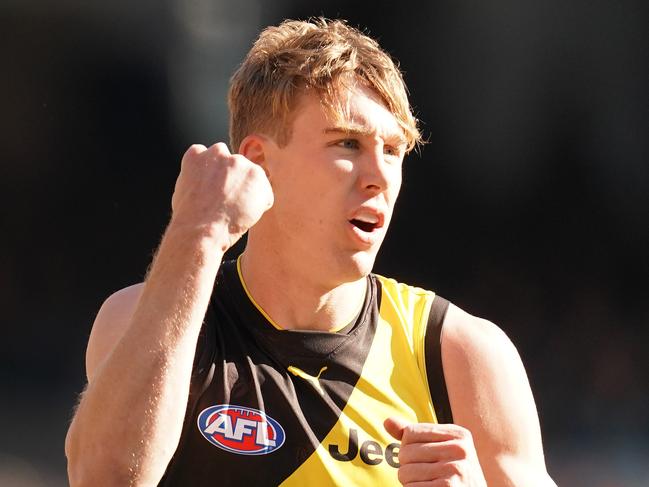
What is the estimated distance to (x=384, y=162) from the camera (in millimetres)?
2307

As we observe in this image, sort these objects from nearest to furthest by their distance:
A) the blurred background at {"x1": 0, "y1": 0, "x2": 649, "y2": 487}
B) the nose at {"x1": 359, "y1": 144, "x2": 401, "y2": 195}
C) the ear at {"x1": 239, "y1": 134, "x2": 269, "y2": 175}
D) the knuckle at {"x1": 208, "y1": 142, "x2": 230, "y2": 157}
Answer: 1. the knuckle at {"x1": 208, "y1": 142, "x2": 230, "y2": 157}
2. the nose at {"x1": 359, "y1": 144, "x2": 401, "y2": 195}
3. the ear at {"x1": 239, "y1": 134, "x2": 269, "y2": 175}
4. the blurred background at {"x1": 0, "y1": 0, "x2": 649, "y2": 487}

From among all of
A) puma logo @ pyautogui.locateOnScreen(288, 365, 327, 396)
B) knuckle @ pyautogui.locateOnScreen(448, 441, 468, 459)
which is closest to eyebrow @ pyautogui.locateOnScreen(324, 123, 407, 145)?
puma logo @ pyautogui.locateOnScreen(288, 365, 327, 396)

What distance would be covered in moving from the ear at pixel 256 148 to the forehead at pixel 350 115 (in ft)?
0.37

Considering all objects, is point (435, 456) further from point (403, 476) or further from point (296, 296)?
point (296, 296)

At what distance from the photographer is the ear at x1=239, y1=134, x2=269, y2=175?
243 cm

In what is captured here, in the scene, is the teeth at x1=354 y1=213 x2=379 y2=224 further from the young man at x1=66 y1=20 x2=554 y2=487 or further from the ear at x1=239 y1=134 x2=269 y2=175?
the ear at x1=239 y1=134 x2=269 y2=175

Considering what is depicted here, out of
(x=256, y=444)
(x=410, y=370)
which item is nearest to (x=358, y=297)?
(x=410, y=370)

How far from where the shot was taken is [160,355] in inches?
71.5

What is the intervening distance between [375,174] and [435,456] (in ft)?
2.26

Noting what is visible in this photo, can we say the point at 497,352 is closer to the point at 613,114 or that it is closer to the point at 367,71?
the point at 367,71

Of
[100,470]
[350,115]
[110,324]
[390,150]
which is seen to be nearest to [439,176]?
[390,150]

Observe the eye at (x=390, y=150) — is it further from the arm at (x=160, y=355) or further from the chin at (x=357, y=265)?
the arm at (x=160, y=355)

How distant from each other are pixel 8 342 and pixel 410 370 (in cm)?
231

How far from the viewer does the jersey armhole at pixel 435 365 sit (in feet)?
7.51
